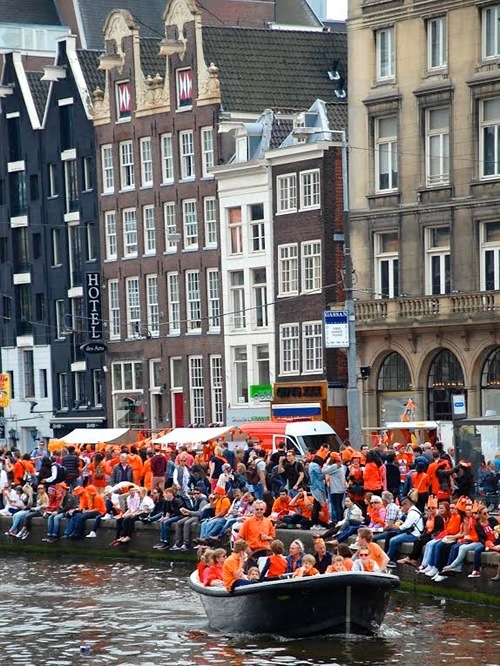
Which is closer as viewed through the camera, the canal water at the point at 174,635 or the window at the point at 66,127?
the canal water at the point at 174,635

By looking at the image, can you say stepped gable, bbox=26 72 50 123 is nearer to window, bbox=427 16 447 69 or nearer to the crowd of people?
window, bbox=427 16 447 69

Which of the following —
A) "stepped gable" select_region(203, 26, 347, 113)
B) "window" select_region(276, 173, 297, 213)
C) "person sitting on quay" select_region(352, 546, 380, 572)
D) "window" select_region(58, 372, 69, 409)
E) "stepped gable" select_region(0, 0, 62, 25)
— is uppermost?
"stepped gable" select_region(0, 0, 62, 25)

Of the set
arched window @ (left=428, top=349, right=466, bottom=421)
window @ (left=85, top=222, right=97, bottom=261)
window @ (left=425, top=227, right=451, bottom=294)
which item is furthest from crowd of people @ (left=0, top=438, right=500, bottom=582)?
→ window @ (left=85, top=222, right=97, bottom=261)

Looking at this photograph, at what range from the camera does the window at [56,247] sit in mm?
87875

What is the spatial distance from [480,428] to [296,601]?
44.1 feet

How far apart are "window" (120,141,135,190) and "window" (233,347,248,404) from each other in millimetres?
10014

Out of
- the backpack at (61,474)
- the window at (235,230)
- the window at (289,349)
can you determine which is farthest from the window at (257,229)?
the backpack at (61,474)

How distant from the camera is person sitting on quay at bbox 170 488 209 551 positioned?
48875 mm

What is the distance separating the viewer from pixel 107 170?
84.4m

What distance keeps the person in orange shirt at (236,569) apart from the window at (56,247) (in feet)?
173

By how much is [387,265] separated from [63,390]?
2425cm

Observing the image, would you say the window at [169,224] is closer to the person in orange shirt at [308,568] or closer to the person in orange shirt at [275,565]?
the person in orange shirt at [275,565]

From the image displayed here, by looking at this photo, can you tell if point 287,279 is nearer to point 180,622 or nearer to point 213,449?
point 213,449

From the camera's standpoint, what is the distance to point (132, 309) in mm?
83750
